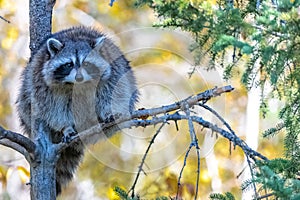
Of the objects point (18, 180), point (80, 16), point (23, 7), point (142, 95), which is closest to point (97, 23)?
point (80, 16)

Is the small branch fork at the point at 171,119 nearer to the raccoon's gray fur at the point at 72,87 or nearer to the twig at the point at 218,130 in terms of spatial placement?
the twig at the point at 218,130

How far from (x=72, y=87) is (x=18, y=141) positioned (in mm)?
850


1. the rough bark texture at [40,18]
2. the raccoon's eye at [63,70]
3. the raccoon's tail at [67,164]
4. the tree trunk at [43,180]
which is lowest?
the tree trunk at [43,180]

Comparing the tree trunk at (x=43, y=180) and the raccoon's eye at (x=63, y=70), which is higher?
the raccoon's eye at (x=63, y=70)

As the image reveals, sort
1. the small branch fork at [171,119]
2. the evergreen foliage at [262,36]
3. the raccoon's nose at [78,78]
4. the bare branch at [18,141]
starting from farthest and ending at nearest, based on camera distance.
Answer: the raccoon's nose at [78,78] → the bare branch at [18,141] → the small branch fork at [171,119] → the evergreen foliage at [262,36]

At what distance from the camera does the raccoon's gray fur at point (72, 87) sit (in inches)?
137

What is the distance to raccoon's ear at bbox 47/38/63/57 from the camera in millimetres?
3471

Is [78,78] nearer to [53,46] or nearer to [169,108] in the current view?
[53,46]

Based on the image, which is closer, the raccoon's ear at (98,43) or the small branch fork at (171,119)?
the small branch fork at (171,119)

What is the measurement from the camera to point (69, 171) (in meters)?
3.82

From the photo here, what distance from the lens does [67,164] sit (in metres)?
3.82

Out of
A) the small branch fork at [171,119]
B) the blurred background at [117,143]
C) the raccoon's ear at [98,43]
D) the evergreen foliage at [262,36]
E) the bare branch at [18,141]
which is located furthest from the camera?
the blurred background at [117,143]

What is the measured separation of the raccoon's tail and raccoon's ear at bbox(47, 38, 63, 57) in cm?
59

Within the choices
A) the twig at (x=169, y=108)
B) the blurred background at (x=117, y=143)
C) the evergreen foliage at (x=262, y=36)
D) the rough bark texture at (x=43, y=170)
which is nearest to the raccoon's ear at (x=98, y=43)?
the rough bark texture at (x=43, y=170)
